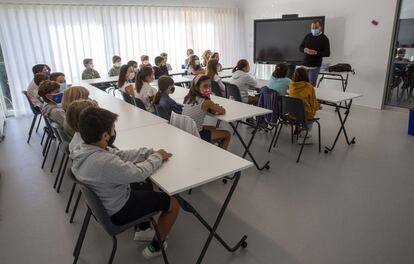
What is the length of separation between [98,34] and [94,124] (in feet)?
19.3

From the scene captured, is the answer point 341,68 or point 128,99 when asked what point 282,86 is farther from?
point 341,68

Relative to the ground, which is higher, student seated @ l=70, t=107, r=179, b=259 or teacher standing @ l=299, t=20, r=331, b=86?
teacher standing @ l=299, t=20, r=331, b=86

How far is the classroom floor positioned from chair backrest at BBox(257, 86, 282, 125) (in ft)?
1.48

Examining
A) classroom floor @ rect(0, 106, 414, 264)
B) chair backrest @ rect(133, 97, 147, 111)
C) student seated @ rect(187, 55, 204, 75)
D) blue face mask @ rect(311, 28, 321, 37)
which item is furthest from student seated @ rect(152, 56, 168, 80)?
blue face mask @ rect(311, 28, 321, 37)

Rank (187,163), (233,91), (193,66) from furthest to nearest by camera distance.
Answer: (193,66), (233,91), (187,163)

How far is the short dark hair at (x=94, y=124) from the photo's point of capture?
1692 mm

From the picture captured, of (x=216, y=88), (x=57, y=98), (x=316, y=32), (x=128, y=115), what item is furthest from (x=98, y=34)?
(x=316, y=32)

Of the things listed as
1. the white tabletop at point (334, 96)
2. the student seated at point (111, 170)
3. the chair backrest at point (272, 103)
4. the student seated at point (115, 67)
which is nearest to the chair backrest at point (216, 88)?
the chair backrest at point (272, 103)

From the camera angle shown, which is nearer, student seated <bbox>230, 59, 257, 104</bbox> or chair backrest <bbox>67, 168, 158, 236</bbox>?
chair backrest <bbox>67, 168, 158, 236</bbox>

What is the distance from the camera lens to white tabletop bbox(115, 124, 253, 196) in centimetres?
180

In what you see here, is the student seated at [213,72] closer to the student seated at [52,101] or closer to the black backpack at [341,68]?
the student seated at [52,101]

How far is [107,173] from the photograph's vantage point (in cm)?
166

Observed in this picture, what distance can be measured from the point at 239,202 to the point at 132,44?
556 cm

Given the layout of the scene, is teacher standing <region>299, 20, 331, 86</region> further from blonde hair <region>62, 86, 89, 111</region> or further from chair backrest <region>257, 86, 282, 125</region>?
blonde hair <region>62, 86, 89, 111</region>
